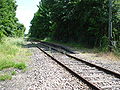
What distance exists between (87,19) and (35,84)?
14.9 metres

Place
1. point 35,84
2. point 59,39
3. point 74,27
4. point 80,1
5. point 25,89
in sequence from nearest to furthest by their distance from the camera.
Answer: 1. point 25,89
2. point 35,84
3. point 80,1
4. point 74,27
5. point 59,39

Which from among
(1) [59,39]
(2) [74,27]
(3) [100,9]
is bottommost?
(1) [59,39]

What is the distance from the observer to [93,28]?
1903cm

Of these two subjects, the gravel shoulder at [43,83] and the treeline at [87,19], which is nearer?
the gravel shoulder at [43,83]

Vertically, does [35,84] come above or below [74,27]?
below

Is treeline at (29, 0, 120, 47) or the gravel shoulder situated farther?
treeline at (29, 0, 120, 47)

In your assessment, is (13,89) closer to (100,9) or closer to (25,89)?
(25,89)

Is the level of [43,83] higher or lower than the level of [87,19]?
lower

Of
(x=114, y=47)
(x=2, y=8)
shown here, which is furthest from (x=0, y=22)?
(x=114, y=47)

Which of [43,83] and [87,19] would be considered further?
[87,19]

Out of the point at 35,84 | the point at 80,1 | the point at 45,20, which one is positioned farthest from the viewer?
the point at 45,20

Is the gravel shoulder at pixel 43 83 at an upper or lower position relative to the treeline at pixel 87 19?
lower

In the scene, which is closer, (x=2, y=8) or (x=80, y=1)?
(x=2, y=8)

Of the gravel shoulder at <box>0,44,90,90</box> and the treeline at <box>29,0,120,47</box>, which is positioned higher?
the treeline at <box>29,0,120,47</box>
